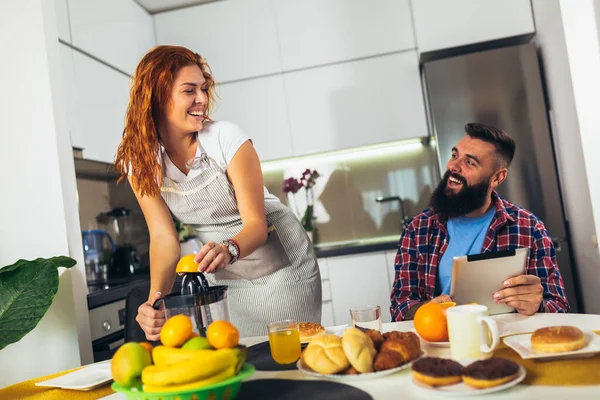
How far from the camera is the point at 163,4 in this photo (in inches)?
142

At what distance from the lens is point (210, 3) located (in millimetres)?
3639

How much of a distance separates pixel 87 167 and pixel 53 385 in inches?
83.8

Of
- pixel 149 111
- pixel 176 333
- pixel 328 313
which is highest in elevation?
pixel 149 111

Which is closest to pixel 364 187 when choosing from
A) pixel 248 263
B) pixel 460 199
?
pixel 460 199

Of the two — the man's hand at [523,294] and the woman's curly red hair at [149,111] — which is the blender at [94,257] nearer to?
the woman's curly red hair at [149,111]

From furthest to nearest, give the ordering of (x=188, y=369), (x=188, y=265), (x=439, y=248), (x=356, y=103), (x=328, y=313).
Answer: (x=356, y=103)
(x=328, y=313)
(x=439, y=248)
(x=188, y=265)
(x=188, y=369)

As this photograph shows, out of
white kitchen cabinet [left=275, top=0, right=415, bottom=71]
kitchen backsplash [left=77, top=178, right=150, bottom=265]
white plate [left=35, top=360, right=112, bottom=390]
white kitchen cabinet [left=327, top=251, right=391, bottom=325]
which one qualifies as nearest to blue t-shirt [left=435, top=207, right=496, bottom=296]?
white plate [left=35, top=360, right=112, bottom=390]

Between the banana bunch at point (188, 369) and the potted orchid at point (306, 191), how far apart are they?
277 cm

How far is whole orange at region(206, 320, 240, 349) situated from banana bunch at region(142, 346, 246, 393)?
0.02 metres

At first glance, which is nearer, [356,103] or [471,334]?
[471,334]

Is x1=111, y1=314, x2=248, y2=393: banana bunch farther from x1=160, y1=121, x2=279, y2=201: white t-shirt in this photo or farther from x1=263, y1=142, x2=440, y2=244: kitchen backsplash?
x1=263, y1=142, x2=440, y2=244: kitchen backsplash

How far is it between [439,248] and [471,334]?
0.97 meters

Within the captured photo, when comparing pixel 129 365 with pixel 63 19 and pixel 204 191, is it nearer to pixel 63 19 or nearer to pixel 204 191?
pixel 204 191

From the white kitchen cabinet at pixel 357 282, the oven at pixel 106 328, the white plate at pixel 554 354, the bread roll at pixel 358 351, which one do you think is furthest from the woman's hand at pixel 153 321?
the white kitchen cabinet at pixel 357 282
